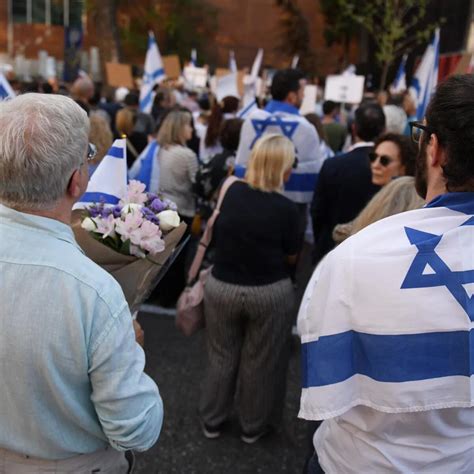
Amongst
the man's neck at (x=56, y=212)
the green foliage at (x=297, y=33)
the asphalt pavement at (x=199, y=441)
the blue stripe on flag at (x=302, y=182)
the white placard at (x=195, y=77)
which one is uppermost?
the green foliage at (x=297, y=33)

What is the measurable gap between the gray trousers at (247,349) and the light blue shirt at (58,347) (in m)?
1.61

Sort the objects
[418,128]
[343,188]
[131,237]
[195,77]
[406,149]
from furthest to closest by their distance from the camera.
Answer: [195,77] < [343,188] < [406,149] < [131,237] < [418,128]

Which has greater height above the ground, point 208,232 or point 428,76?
point 428,76

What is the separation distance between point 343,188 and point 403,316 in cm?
270

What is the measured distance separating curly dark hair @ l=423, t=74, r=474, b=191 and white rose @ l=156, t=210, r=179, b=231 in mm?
879

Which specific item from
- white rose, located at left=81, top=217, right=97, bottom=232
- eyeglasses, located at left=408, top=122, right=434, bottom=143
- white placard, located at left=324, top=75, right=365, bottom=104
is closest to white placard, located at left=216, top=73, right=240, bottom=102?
white placard, located at left=324, top=75, right=365, bottom=104

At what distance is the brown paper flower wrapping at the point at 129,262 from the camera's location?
1796 mm

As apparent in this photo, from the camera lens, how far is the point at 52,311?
52.4 inches

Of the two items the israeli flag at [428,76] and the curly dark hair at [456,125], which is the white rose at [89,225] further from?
the israeli flag at [428,76]

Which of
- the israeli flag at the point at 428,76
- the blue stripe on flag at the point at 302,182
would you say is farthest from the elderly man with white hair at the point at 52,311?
the israeli flag at the point at 428,76

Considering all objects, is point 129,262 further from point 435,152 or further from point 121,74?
point 121,74

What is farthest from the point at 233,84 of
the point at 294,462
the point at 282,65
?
the point at 282,65

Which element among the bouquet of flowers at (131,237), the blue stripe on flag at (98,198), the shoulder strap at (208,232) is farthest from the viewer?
the shoulder strap at (208,232)

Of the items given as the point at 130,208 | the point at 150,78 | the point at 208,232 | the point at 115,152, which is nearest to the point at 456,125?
the point at 130,208
